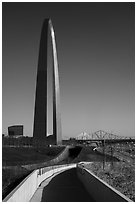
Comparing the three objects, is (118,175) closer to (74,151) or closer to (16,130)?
(74,151)

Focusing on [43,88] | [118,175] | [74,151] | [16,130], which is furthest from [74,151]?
[16,130]

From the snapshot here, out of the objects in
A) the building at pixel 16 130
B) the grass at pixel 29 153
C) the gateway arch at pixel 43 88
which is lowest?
the grass at pixel 29 153

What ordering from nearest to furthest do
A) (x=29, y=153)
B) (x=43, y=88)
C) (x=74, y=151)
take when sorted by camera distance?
(x=29, y=153)
(x=43, y=88)
(x=74, y=151)

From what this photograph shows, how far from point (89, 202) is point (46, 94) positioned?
48.9m

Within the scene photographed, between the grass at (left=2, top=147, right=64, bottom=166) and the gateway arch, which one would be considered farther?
the gateway arch

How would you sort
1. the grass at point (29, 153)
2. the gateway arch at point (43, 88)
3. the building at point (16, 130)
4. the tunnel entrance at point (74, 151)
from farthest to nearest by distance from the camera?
the building at point (16, 130), the tunnel entrance at point (74, 151), the gateway arch at point (43, 88), the grass at point (29, 153)

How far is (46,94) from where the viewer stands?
6094cm

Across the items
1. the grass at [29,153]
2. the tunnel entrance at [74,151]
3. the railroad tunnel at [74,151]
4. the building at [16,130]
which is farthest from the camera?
the building at [16,130]

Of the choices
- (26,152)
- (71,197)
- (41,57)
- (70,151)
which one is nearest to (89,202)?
(71,197)

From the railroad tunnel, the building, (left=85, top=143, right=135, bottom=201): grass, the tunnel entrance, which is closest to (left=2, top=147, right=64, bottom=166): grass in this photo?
the railroad tunnel

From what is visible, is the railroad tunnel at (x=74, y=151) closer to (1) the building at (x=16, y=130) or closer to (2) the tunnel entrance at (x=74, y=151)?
(2) the tunnel entrance at (x=74, y=151)

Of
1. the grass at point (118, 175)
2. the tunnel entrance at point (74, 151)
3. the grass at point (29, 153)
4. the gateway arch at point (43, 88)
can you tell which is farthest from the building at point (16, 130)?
the grass at point (118, 175)

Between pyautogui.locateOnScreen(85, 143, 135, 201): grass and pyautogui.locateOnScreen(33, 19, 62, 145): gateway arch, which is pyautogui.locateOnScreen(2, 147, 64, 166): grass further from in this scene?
pyautogui.locateOnScreen(85, 143, 135, 201): grass

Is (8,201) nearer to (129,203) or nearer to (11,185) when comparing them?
(129,203)
